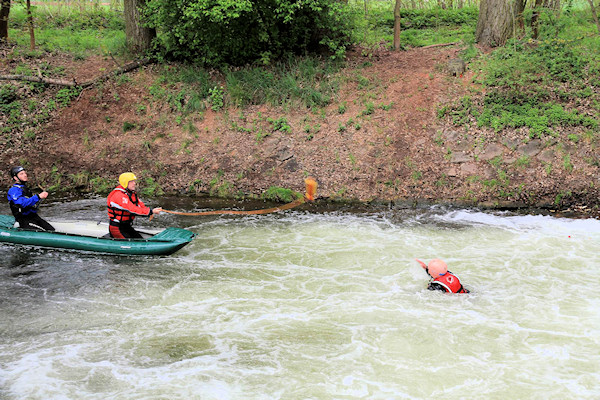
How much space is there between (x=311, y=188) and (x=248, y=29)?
17.3ft

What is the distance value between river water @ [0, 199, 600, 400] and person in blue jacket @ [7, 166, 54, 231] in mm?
480

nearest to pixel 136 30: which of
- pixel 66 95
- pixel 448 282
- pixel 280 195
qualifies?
pixel 66 95

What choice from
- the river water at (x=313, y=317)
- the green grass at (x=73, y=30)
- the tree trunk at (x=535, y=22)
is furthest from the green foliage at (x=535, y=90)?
the green grass at (x=73, y=30)

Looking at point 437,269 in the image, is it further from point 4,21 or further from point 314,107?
point 4,21

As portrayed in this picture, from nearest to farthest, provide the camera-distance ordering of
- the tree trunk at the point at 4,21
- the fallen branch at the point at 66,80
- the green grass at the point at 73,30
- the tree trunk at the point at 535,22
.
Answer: the tree trunk at the point at 535,22, the fallen branch at the point at 66,80, the tree trunk at the point at 4,21, the green grass at the point at 73,30

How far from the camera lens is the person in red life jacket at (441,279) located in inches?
266

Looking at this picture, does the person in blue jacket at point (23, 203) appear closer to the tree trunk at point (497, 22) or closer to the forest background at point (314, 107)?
the forest background at point (314, 107)

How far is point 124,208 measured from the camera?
8.30 metres

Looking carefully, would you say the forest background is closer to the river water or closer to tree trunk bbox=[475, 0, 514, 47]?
tree trunk bbox=[475, 0, 514, 47]

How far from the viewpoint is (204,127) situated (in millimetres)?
13242

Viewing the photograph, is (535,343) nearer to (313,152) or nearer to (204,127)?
(313,152)

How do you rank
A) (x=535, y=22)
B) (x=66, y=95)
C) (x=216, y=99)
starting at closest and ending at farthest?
1. (x=216, y=99)
2. (x=535, y=22)
3. (x=66, y=95)

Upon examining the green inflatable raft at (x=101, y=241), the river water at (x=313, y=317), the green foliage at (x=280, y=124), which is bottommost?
the river water at (x=313, y=317)

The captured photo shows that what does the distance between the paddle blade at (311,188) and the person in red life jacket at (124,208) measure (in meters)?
3.82
